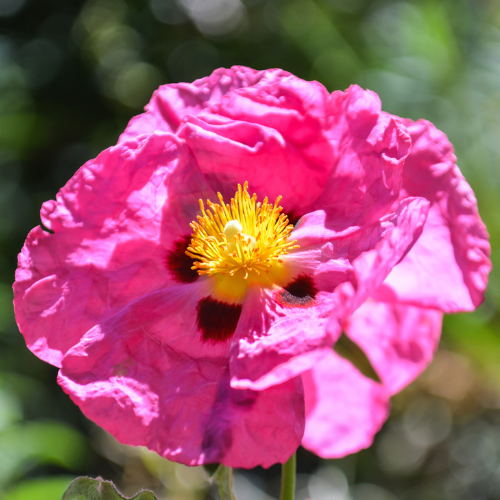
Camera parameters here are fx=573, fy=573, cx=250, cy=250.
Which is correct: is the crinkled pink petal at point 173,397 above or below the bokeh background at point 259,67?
above

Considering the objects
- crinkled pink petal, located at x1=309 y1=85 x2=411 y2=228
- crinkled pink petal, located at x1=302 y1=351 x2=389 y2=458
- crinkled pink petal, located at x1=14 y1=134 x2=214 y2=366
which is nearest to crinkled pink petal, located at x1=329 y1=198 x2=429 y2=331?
crinkled pink petal, located at x1=309 y1=85 x2=411 y2=228

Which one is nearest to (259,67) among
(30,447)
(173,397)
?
(30,447)

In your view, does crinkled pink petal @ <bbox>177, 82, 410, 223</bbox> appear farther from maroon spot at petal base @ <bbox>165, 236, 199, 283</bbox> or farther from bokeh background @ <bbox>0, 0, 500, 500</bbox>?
bokeh background @ <bbox>0, 0, 500, 500</bbox>

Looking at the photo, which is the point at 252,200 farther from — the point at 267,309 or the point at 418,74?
the point at 418,74

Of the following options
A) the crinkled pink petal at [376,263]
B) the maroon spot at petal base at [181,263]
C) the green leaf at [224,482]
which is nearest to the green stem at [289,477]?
the green leaf at [224,482]

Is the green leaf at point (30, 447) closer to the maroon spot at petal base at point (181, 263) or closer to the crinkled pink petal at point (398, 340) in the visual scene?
the maroon spot at petal base at point (181, 263)
